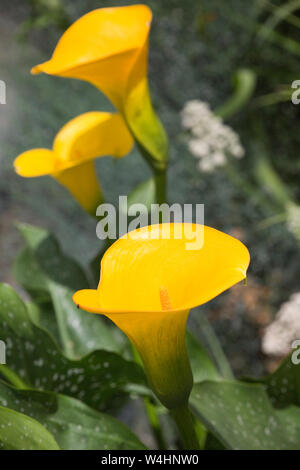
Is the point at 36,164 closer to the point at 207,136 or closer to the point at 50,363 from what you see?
the point at 50,363

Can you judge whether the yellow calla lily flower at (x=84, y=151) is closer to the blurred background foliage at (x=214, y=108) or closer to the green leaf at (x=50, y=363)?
the green leaf at (x=50, y=363)

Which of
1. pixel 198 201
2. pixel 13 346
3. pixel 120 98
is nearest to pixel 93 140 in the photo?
pixel 120 98

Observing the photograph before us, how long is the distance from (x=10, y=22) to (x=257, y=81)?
63cm

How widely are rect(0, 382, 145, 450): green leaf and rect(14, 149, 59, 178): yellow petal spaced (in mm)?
217

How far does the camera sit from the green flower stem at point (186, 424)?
1.27ft

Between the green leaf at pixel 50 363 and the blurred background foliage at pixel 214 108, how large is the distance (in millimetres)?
538

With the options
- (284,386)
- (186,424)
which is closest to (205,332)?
(284,386)

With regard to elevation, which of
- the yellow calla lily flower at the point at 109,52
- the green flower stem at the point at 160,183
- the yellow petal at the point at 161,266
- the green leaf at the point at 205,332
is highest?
the yellow calla lily flower at the point at 109,52

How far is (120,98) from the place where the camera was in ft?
1.73

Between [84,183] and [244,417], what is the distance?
0.29 m

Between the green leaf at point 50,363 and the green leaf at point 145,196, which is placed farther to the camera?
the green leaf at point 145,196

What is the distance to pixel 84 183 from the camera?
585 mm

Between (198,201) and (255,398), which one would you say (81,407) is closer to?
(255,398)

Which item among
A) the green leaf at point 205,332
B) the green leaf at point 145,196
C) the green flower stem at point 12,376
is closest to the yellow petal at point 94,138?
the green leaf at point 145,196
